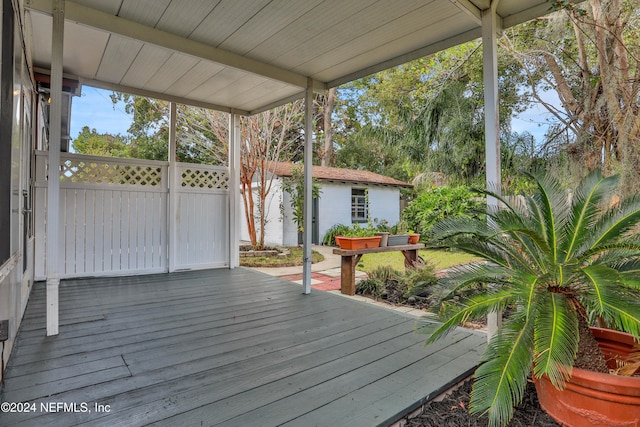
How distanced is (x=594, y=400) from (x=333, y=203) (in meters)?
10.5

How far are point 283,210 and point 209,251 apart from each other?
4620mm

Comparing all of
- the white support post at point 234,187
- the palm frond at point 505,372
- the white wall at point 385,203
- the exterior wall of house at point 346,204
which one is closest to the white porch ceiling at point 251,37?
the white support post at point 234,187

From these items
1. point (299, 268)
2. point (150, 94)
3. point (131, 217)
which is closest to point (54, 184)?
point (131, 217)

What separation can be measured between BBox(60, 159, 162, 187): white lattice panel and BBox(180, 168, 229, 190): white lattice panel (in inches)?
15.9

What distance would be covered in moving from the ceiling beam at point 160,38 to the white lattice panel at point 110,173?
2.68 metres

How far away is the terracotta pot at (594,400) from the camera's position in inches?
61.6

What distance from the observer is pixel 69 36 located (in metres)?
3.39

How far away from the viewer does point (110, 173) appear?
5.24 metres

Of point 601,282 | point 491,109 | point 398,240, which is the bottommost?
point 398,240

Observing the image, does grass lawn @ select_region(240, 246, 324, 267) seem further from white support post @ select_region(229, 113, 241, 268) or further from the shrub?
the shrub

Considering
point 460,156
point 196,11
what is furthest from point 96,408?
point 460,156

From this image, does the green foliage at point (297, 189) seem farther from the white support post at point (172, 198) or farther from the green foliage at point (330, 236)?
the white support post at point (172, 198)

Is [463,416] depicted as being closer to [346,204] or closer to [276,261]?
[276,261]

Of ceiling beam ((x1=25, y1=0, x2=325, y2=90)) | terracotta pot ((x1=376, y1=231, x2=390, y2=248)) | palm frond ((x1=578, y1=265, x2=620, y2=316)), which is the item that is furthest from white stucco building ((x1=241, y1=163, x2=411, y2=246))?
palm frond ((x1=578, y1=265, x2=620, y2=316))
